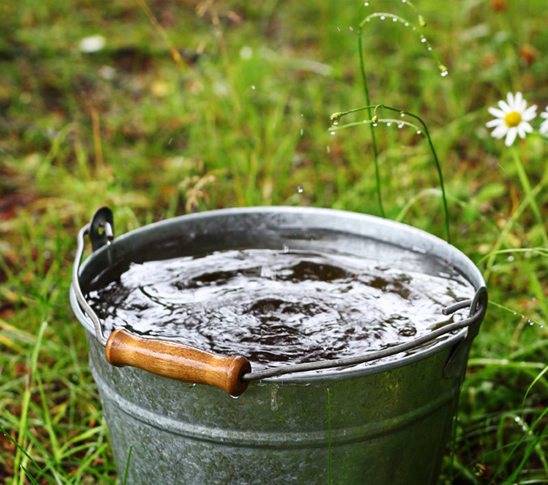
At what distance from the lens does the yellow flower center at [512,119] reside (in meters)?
1.79

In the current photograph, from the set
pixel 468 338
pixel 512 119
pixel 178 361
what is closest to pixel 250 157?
pixel 512 119

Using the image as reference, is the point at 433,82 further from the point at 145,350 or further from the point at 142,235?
the point at 145,350

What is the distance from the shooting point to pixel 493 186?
112 inches

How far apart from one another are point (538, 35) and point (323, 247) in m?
3.54

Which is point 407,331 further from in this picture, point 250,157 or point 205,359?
point 250,157

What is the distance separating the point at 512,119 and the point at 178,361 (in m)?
1.25

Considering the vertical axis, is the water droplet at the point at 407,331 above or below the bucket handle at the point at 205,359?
below

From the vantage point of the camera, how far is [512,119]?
1791 millimetres

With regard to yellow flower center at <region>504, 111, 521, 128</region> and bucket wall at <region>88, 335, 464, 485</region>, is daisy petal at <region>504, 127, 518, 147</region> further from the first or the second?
bucket wall at <region>88, 335, 464, 485</region>

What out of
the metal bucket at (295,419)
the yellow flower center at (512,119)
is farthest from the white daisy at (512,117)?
the metal bucket at (295,419)

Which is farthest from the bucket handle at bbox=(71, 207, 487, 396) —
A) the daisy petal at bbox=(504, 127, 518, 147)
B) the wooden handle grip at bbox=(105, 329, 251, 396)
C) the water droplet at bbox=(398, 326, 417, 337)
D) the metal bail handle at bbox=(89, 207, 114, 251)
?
the daisy petal at bbox=(504, 127, 518, 147)

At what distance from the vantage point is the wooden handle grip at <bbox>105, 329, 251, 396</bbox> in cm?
102

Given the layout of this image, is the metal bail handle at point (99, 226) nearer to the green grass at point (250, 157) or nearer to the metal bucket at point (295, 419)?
the metal bucket at point (295, 419)

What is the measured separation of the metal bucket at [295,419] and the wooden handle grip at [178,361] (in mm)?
11
